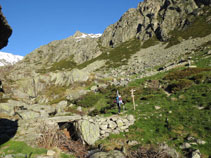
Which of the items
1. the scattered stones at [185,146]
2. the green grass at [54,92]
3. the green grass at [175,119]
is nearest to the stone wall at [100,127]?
the green grass at [175,119]

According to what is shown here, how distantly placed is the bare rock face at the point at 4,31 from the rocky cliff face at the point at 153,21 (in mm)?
91944

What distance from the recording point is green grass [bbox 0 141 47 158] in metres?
9.36

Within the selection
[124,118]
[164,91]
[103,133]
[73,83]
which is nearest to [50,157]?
[103,133]

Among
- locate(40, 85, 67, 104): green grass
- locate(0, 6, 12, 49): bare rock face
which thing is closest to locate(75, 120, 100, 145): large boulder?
locate(0, 6, 12, 49): bare rock face

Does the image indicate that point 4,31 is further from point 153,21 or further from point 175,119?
point 153,21

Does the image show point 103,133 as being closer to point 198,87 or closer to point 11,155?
point 11,155

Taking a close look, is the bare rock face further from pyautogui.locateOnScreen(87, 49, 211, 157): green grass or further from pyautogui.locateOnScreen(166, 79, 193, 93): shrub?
pyautogui.locateOnScreen(166, 79, 193, 93): shrub

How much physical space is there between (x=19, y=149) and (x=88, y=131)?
5363mm

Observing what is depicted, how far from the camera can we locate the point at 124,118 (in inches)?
570

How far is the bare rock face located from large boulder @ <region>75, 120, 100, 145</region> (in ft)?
28.9

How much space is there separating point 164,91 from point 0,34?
20.1 m

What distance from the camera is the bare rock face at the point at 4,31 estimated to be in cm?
659

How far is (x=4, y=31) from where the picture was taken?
7.13 meters

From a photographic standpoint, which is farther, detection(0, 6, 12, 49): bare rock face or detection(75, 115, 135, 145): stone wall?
detection(75, 115, 135, 145): stone wall
